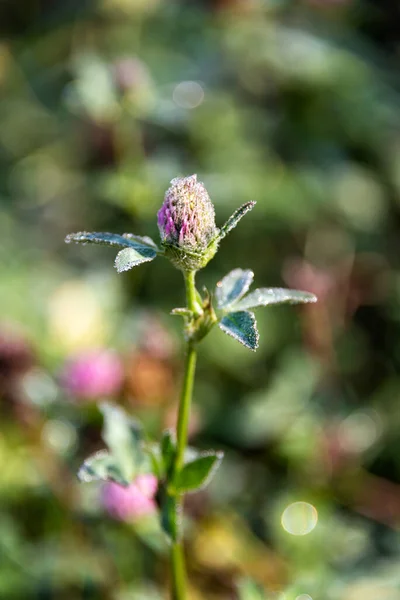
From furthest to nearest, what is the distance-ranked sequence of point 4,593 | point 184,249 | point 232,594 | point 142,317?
point 142,317
point 232,594
point 4,593
point 184,249

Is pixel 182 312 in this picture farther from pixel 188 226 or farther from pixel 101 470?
pixel 101 470

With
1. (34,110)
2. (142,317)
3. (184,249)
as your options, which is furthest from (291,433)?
(34,110)

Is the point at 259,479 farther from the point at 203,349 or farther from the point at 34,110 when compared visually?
the point at 34,110

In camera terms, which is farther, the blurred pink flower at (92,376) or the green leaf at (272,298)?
the blurred pink flower at (92,376)

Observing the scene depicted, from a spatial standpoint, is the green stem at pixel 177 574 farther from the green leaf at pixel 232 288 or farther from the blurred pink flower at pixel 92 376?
the blurred pink flower at pixel 92 376

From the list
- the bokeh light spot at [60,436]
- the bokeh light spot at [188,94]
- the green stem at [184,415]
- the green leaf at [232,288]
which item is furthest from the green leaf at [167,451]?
the bokeh light spot at [188,94]

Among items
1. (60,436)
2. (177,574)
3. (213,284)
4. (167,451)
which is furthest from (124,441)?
(213,284)

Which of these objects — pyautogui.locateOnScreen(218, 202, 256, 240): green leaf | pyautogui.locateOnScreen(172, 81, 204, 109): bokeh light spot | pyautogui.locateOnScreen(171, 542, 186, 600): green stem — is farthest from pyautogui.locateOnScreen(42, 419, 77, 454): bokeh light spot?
pyautogui.locateOnScreen(172, 81, 204, 109): bokeh light spot
